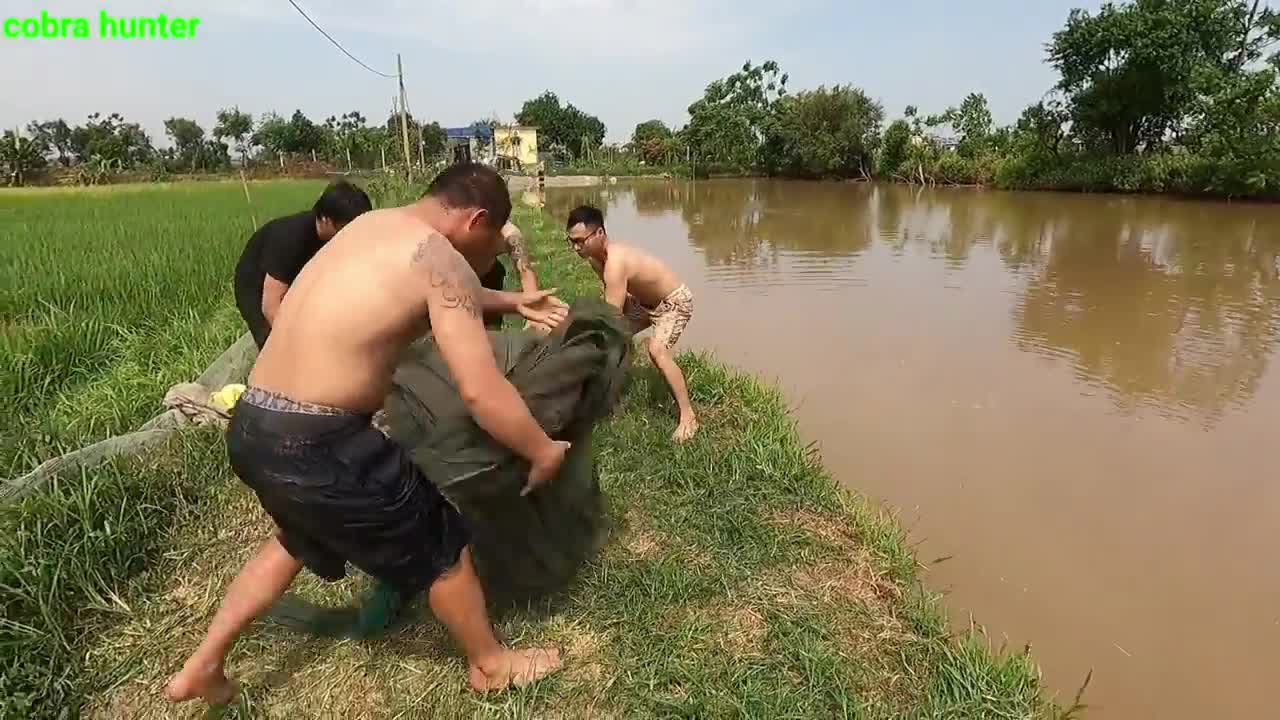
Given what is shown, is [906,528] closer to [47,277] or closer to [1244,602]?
[1244,602]

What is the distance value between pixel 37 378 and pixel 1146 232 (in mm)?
14814

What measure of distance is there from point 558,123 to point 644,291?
54304mm

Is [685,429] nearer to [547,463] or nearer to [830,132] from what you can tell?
[547,463]

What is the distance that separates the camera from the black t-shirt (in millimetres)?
3047

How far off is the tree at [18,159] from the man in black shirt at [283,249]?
1240 inches

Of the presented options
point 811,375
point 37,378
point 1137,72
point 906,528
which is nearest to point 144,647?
point 37,378

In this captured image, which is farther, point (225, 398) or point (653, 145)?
point (653, 145)

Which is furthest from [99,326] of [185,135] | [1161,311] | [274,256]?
[185,135]

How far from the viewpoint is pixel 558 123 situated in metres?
54.6

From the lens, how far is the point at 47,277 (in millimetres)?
4613

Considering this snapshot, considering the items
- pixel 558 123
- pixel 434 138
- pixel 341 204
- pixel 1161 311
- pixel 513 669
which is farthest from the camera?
pixel 558 123

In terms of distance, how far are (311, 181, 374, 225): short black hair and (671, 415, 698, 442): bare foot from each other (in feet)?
5.49

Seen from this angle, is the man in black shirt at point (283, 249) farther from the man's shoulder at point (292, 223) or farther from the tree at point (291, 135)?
the tree at point (291, 135)

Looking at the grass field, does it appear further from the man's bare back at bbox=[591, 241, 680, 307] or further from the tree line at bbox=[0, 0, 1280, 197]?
the tree line at bbox=[0, 0, 1280, 197]
